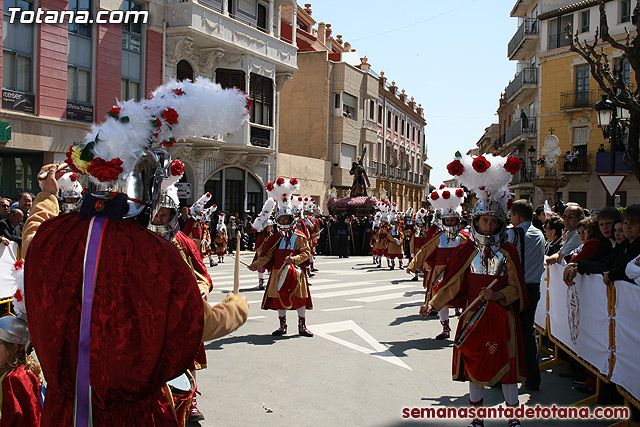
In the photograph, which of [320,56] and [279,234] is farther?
[320,56]

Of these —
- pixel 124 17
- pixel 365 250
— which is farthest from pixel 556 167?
pixel 124 17

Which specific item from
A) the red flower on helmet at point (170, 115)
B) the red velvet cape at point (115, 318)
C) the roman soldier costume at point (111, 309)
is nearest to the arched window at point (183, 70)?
the red flower on helmet at point (170, 115)

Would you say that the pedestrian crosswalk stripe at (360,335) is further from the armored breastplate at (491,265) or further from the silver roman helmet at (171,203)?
the silver roman helmet at (171,203)

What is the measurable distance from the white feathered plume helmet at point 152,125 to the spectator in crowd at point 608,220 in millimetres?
4726

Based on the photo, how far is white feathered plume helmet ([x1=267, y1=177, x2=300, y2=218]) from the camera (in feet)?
30.8

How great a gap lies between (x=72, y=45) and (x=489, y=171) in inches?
701

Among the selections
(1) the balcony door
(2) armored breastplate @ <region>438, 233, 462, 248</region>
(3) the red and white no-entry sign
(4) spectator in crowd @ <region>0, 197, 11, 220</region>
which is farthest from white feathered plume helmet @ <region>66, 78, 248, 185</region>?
(1) the balcony door

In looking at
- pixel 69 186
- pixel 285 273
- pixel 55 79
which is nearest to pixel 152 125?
pixel 285 273

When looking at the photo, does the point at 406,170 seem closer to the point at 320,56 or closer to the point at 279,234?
the point at 320,56

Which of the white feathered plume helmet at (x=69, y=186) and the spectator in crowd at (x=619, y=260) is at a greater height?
the white feathered plume helmet at (x=69, y=186)

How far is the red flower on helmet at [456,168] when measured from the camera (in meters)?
5.43

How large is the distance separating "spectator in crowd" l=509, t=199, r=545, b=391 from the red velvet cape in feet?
14.3

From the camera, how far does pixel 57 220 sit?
2.64 metres

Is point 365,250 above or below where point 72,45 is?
below
